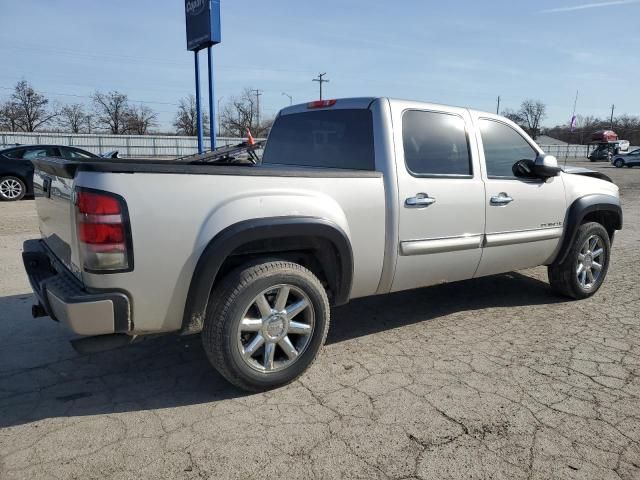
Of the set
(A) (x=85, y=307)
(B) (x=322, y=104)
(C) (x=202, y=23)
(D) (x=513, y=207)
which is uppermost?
(C) (x=202, y=23)

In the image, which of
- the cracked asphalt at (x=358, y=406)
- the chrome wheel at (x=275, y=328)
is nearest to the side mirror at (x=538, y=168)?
the cracked asphalt at (x=358, y=406)

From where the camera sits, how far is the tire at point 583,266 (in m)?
4.84

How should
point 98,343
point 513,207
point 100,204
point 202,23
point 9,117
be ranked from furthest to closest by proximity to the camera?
point 9,117 < point 202,23 < point 513,207 < point 98,343 < point 100,204

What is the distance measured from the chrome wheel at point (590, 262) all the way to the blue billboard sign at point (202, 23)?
1243 centimetres

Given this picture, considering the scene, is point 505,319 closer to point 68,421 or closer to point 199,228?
point 199,228

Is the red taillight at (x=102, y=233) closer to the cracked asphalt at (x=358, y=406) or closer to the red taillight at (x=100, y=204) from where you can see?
the red taillight at (x=100, y=204)

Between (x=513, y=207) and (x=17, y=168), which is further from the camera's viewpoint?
(x=17, y=168)

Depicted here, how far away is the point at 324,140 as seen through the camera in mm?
4070

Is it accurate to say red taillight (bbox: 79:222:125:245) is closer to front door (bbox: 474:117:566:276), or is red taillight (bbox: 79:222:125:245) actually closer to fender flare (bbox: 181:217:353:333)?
fender flare (bbox: 181:217:353:333)

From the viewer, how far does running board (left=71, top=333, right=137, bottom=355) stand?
2674mm

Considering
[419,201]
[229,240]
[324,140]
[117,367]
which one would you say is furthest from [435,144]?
[117,367]

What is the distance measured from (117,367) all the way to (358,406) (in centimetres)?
171

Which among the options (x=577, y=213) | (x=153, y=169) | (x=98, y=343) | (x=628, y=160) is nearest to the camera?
(x=153, y=169)

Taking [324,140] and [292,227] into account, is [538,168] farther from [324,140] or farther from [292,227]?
[292,227]
